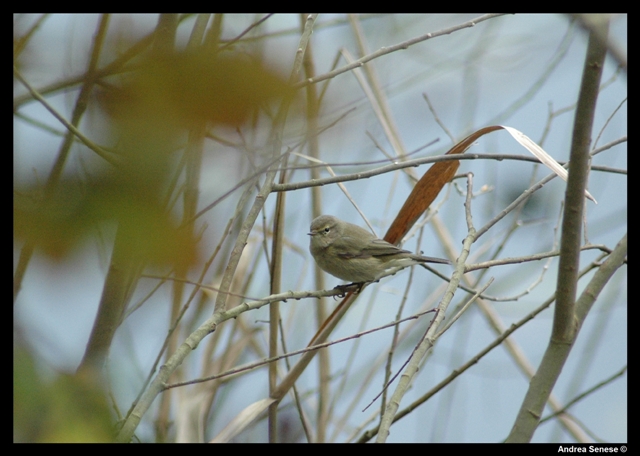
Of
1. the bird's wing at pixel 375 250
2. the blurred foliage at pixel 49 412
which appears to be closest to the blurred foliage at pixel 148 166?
the blurred foliage at pixel 49 412

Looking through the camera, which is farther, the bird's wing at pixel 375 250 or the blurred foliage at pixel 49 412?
the bird's wing at pixel 375 250

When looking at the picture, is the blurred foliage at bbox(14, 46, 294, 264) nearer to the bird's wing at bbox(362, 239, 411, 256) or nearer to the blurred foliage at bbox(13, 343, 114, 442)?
the blurred foliage at bbox(13, 343, 114, 442)

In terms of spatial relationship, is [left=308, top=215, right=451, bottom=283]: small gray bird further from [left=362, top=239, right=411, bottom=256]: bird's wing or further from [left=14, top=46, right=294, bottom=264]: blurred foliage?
[left=14, top=46, right=294, bottom=264]: blurred foliage

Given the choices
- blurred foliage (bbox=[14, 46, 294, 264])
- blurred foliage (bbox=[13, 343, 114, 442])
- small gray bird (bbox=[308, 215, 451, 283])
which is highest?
small gray bird (bbox=[308, 215, 451, 283])

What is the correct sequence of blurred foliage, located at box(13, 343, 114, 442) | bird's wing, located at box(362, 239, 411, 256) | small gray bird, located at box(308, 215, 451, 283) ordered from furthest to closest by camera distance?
small gray bird, located at box(308, 215, 451, 283), bird's wing, located at box(362, 239, 411, 256), blurred foliage, located at box(13, 343, 114, 442)

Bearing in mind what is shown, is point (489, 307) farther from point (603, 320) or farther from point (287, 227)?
point (287, 227)

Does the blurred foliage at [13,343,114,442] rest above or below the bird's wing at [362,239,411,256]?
below

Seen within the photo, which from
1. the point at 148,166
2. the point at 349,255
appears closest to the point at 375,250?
the point at 349,255

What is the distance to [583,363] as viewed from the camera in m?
3.04

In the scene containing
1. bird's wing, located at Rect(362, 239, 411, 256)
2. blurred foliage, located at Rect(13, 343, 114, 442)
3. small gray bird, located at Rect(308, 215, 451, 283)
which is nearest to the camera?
blurred foliage, located at Rect(13, 343, 114, 442)

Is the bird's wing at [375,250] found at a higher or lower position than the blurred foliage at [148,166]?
higher

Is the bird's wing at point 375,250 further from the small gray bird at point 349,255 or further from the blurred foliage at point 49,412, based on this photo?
the blurred foliage at point 49,412

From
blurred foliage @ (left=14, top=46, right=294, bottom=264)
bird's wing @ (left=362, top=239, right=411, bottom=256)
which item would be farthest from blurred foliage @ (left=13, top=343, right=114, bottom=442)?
bird's wing @ (left=362, top=239, right=411, bottom=256)

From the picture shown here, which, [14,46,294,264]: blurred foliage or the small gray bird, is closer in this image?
[14,46,294,264]: blurred foliage
